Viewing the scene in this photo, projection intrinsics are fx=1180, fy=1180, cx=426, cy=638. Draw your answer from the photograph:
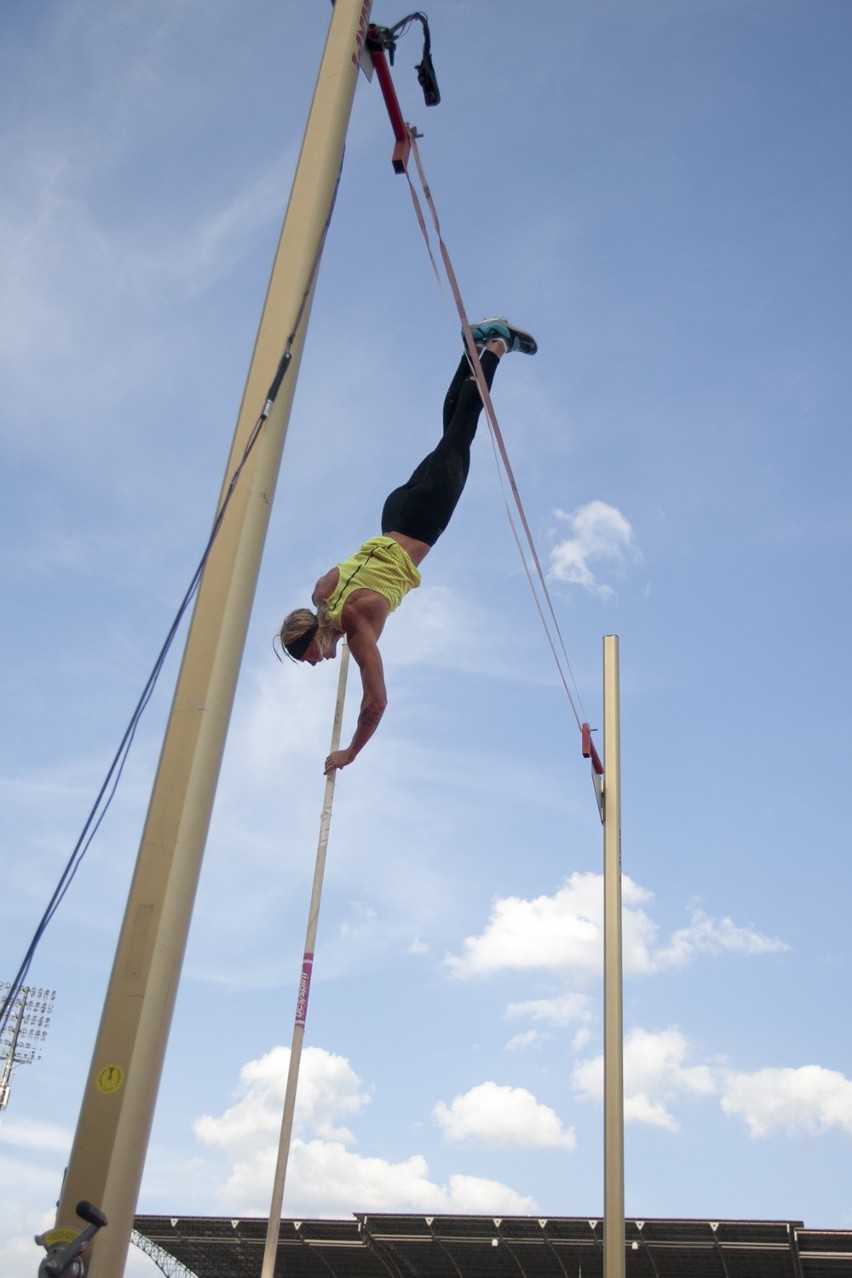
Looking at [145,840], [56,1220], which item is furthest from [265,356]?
[56,1220]

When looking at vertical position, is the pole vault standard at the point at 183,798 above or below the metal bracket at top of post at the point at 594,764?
below

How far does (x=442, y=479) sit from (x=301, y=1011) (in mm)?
2281

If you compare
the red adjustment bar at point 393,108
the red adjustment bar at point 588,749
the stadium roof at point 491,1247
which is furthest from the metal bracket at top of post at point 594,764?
the stadium roof at point 491,1247

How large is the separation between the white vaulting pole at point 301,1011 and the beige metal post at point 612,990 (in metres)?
2.51

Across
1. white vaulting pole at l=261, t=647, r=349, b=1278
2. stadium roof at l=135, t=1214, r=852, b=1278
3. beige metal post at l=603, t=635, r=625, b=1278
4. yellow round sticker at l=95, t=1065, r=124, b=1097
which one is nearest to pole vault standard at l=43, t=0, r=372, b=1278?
yellow round sticker at l=95, t=1065, r=124, b=1097

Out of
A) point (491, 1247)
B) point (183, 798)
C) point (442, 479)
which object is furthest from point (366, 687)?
point (491, 1247)

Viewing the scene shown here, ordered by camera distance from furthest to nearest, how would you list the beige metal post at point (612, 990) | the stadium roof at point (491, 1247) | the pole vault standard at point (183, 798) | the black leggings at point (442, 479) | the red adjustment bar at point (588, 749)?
the stadium roof at point (491, 1247) → the red adjustment bar at point (588, 749) → the beige metal post at point (612, 990) → the black leggings at point (442, 479) → the pole vault standard at point (183, 798)

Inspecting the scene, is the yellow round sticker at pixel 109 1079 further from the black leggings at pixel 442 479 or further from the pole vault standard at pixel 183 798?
the black leggings at pixel 442 479

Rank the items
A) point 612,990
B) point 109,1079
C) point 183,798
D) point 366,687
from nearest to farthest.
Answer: point 109,1079, point 183,798, point 366,687, point 612,990

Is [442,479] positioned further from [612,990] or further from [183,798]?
[612,990]

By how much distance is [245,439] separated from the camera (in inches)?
118

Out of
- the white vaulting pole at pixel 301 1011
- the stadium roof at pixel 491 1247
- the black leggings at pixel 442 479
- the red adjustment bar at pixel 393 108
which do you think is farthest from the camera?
the stadium roof at pixel 491 1247

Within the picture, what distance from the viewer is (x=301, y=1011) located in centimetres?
457

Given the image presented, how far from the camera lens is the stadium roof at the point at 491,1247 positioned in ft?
59.1
